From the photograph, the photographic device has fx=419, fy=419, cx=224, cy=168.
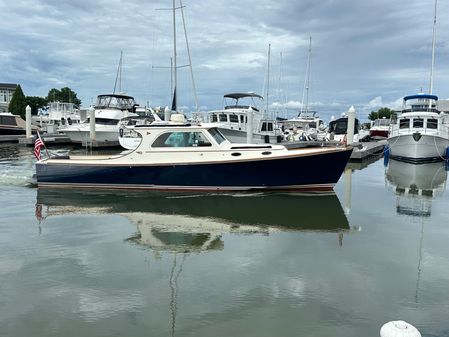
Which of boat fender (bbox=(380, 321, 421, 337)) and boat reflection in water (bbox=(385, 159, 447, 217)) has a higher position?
boat fender (bbox=(380, 321, 421, 337))

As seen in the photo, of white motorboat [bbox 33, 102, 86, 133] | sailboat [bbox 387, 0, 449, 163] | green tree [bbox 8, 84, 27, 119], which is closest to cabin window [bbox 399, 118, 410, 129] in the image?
sailboat [bbox 387, 0, 449, 163]

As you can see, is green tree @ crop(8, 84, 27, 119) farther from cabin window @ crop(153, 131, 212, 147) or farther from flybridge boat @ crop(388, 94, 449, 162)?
cabin window @ crop(153, 131, 212, 147)

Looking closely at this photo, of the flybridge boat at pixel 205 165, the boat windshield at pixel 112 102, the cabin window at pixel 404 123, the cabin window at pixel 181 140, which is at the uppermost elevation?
the boat windshield at pixel 112 102

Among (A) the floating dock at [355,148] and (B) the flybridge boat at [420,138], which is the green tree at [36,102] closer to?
(A) the floating dock at [355,148]

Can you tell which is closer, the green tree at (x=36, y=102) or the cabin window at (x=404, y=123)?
the cabin window at (x=404, y=123)

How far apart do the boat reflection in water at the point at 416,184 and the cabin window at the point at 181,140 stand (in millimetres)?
5374

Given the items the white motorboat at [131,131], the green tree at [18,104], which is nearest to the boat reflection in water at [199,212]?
the white motorboat at [131,131]

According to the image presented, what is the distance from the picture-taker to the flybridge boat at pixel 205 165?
11.1 metres

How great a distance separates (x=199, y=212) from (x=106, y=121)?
24.3m

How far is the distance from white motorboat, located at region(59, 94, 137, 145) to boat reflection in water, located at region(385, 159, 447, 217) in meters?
19.5

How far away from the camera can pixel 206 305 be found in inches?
197

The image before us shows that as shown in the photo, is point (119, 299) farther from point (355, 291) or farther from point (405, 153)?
point (405, 153)

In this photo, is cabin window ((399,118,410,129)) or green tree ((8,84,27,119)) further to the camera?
green tree ((8,84,27,119))

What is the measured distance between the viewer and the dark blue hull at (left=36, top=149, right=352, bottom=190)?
11.1 metres
